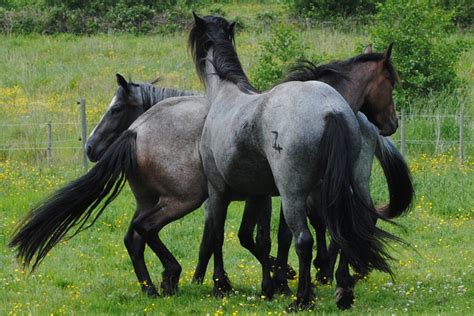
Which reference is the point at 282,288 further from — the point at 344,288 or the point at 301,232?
the point at 301,232

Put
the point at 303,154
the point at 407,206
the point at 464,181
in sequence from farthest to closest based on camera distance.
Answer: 1. the point at 464,181
2. the point at 407,206
3. the point at 303,154

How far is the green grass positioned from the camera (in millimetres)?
8625

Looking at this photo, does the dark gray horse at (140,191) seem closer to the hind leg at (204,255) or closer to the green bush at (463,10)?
the hind leg at (204,255)

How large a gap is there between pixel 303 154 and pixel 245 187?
1.16 meters

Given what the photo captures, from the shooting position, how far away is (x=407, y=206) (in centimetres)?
1072

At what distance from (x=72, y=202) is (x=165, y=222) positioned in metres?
1.02

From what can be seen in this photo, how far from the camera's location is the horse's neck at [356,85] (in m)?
9.27

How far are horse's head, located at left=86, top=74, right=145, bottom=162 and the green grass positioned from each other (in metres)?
1.50

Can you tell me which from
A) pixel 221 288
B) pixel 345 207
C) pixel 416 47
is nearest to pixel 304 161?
pixel 345 207

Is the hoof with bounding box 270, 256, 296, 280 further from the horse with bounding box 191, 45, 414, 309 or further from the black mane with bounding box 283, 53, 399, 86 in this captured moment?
the black mane with bounding box 283, 53, 399, 86

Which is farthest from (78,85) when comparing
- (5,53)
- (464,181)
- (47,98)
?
(464,181)

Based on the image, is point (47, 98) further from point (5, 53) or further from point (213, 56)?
point (213, 56)

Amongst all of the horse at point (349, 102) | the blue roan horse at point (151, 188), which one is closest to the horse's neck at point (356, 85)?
the horse at point (349, 102)

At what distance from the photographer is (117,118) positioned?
35.4ft
